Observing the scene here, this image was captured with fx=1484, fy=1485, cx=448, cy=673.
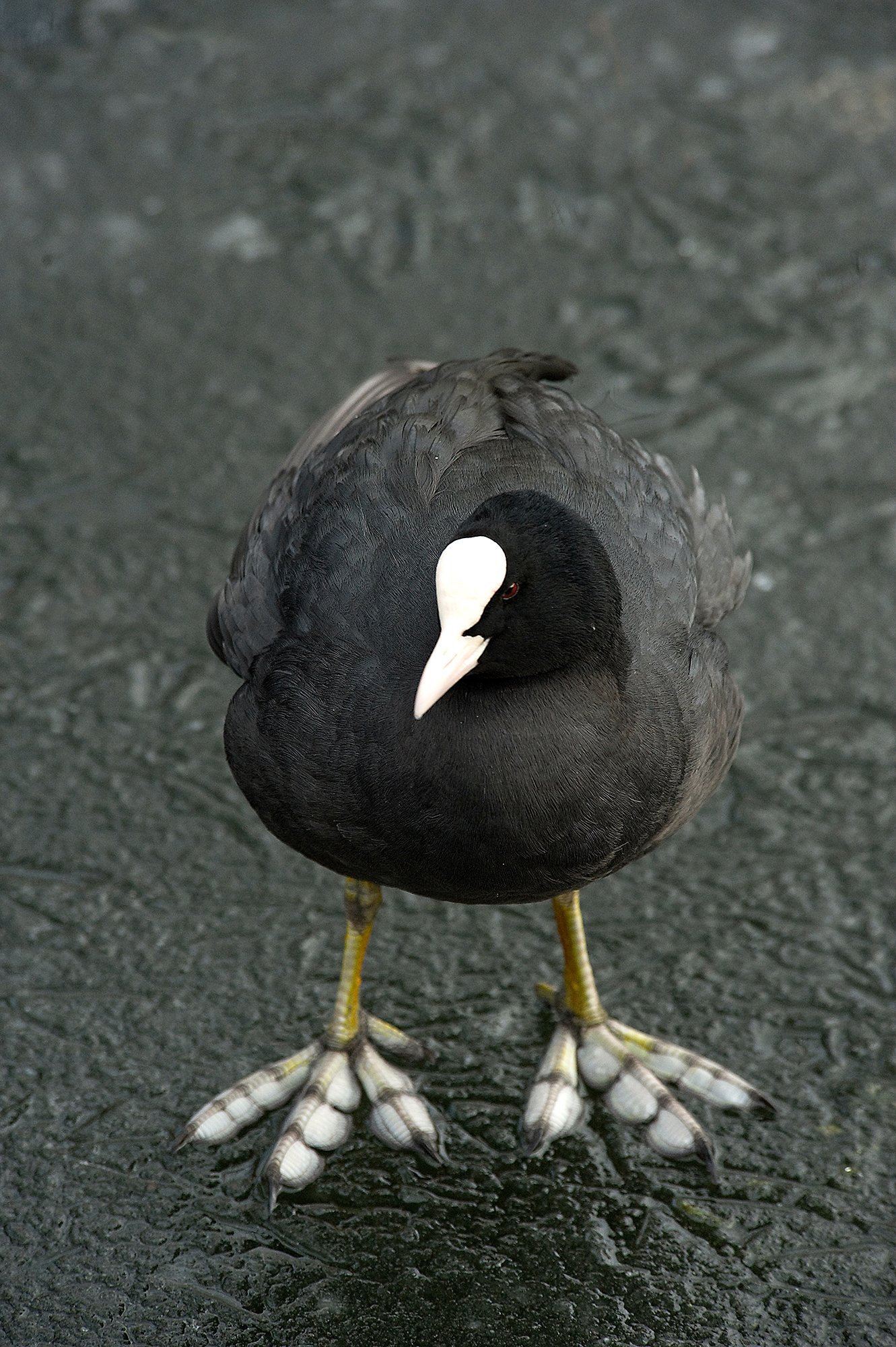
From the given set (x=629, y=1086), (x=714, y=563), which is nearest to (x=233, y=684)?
(x=714, y=563)

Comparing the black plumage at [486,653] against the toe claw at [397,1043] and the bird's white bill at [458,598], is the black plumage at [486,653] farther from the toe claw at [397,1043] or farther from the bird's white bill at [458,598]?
the toe claw at [397,1043]

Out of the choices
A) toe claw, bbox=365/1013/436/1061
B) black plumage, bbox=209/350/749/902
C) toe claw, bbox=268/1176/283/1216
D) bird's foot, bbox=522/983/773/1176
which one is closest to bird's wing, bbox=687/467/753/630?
black plumage, bbox=209/350/749/902

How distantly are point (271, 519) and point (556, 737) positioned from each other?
0.94 meters

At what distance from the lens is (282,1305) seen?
2.58 metres

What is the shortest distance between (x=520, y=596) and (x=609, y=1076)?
1.16m

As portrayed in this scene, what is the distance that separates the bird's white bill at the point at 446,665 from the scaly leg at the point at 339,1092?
798 mm

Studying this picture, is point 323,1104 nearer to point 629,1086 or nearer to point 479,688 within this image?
point 629,1086

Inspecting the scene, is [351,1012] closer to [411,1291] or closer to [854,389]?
[411,1291]

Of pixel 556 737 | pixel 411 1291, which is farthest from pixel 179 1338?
pixel 556 737

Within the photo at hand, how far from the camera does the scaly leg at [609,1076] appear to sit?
2.85 meters

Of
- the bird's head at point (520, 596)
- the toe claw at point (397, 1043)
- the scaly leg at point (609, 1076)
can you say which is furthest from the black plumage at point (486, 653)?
the toe claw at point (397, 1043)

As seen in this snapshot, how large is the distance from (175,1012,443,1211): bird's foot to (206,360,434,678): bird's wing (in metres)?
0.79

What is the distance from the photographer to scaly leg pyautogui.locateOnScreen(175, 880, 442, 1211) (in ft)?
9.27

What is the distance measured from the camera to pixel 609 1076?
2982 millimetres
